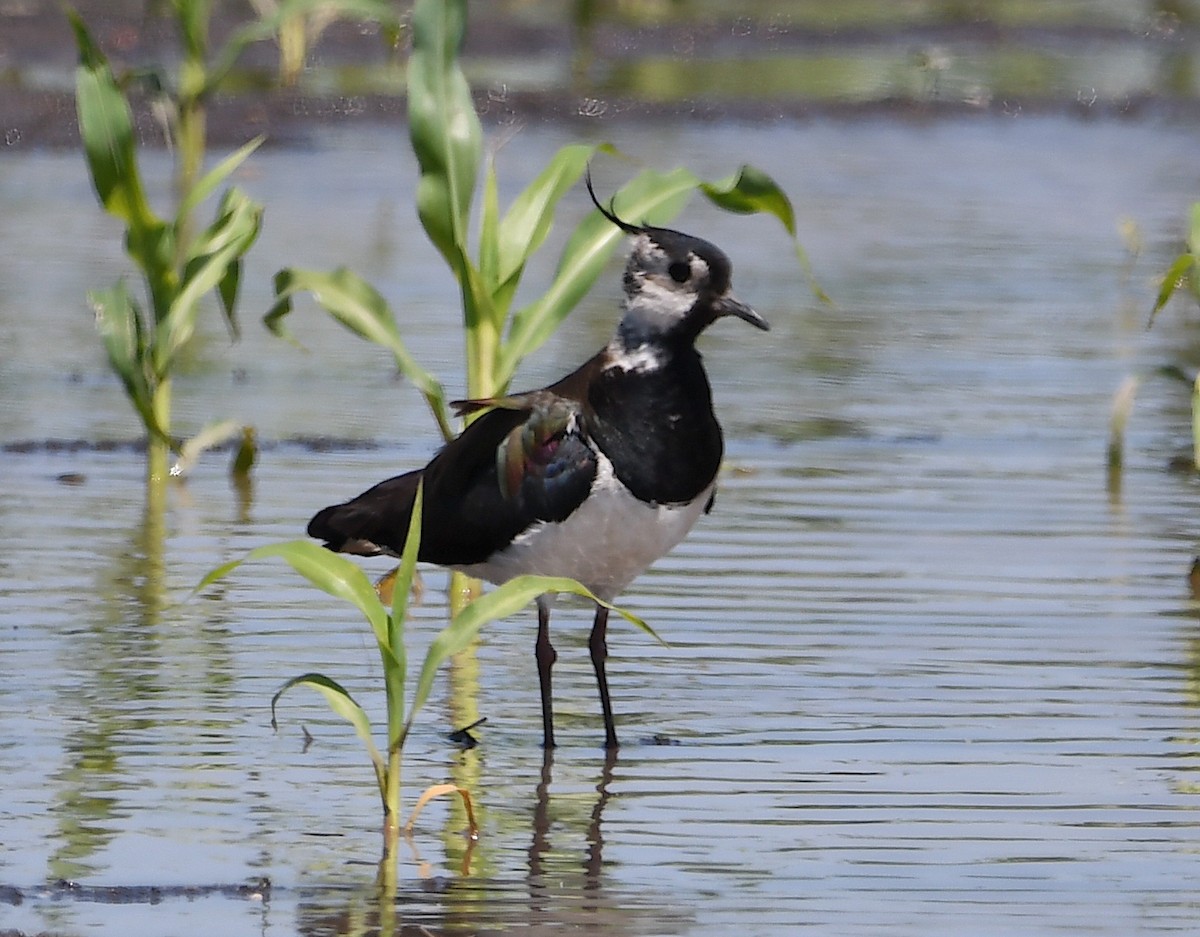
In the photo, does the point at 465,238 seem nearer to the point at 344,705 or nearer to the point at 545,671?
the point at 545,671

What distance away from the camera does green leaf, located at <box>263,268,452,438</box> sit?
773 cm

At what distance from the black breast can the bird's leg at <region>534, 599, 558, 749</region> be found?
49 centimetres

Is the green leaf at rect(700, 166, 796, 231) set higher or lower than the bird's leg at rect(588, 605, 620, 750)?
higher

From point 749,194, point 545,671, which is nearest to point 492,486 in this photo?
point 545,671

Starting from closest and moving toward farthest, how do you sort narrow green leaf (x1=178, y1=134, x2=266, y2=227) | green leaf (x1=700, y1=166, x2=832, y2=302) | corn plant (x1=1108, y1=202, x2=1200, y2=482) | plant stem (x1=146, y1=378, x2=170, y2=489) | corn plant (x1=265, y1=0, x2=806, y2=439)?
1. green leaf (x1=700, y1=166, x2=832, y2=302)
2. corn plant (x1=1108, y1=202, x2=1200, y2=482)
3. corn plant (x1=265, y1=0, x2=806, y2=439)
4. narrow green leaf (x1=178, y1=134, x2=266, y2=227)
5. plant stem (x1=146, y1=378, x2=170, y2=489)

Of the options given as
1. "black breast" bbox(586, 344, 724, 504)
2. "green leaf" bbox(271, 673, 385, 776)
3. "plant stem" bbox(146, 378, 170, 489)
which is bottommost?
"plant stem" bbox(146, 378, 170, 489)

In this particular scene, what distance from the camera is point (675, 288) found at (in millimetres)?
6137

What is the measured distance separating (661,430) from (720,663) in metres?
1.13

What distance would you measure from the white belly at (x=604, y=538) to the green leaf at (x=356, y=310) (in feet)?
5.11

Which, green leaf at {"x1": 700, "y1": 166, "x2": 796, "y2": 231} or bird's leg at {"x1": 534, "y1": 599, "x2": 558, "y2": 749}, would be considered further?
green leaf at {"x1": 700, "y1": 166, "x2": 796, "y2": 231}

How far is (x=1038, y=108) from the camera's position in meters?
23.5

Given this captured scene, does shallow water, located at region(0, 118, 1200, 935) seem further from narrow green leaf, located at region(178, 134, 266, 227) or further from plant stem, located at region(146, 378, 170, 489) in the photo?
narrow green leaf, located at region(178, 134, 266, 227)

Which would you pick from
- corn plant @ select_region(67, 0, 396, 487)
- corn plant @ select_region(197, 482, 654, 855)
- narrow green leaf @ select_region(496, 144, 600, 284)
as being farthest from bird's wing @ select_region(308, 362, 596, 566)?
corn plant @ select_region(67, 0, 396, 487)

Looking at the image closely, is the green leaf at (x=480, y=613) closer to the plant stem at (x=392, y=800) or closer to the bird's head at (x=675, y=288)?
the plant stem at (x=392, y=800)
